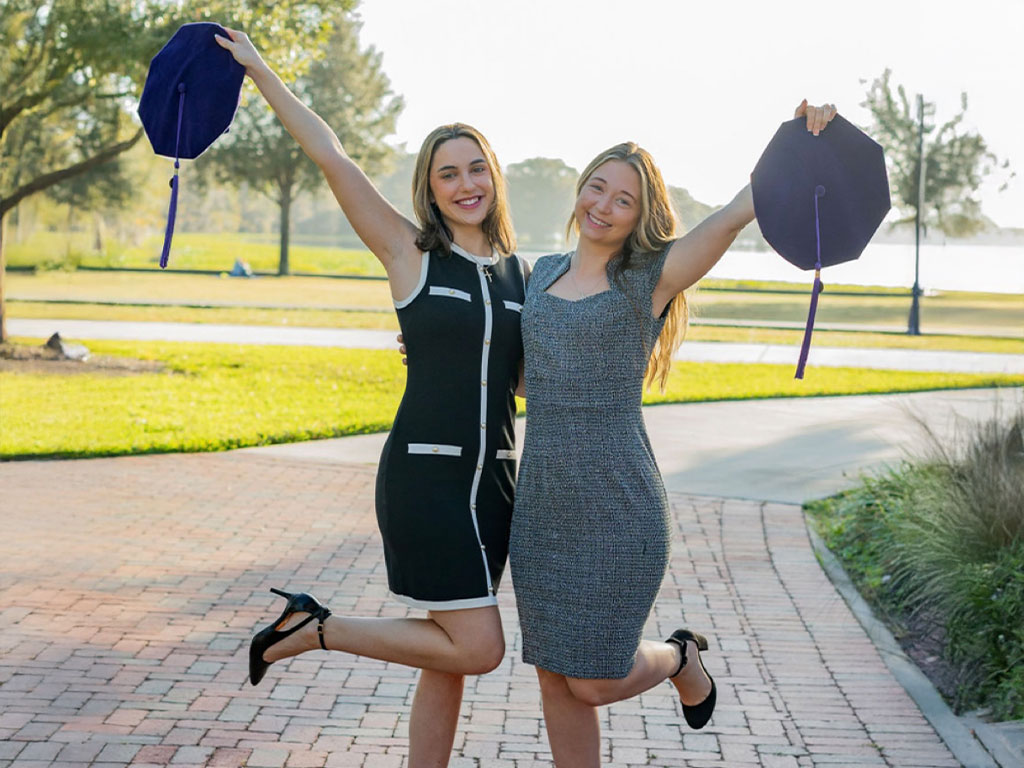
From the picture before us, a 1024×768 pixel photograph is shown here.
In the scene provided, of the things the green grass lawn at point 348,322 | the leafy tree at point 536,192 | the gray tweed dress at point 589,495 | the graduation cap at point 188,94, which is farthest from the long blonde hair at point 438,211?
the leafy tree at point 536,192

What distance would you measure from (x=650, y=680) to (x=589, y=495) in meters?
0.60

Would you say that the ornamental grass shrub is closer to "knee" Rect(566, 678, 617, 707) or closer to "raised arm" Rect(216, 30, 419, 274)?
"knee" Rect(566, 678, 617, 707)

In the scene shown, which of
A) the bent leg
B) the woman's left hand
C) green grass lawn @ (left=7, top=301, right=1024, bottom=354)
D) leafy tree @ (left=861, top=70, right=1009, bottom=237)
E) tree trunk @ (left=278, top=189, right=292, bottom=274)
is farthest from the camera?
tree trunk @ (left=278, top=189, right=292, bottom=274)

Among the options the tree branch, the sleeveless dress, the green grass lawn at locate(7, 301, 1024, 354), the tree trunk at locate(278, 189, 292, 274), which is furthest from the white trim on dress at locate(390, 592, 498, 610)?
the tree trunk at locate(278, 189, 292, 274)

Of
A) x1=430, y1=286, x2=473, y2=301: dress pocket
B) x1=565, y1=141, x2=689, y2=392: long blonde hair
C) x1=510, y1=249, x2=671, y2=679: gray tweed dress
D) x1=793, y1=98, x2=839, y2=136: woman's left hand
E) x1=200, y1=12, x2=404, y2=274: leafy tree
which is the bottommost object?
x1=510, y1=249, x2=671, y2=679: gray tweed dress

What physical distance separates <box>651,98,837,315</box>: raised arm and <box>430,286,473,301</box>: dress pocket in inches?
19.6

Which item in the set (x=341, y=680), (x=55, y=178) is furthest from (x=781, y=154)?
(x=55, y=178)

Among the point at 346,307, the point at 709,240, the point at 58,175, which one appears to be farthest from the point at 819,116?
the point at 346,307

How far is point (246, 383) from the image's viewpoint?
13.5 metres

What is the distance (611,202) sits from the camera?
10.3 feet

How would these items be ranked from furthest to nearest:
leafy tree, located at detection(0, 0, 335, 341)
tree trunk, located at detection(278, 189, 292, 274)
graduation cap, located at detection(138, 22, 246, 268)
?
tree trunk, located at detection(278, 189, 292, 274) < leafy tree, located at detection(0, 0, 335, 341) < graduation cap, located at detection(138, 22, 246, 268)

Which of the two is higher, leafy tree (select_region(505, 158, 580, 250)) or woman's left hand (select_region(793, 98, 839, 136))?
leafy tree (select_region(505, 158, 580, 250))

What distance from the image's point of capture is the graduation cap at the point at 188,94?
348cm

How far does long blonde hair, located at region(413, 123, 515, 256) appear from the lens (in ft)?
10.7
